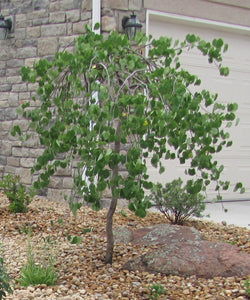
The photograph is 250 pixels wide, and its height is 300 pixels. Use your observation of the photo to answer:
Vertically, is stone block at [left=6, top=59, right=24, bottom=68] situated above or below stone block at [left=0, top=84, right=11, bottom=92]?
above

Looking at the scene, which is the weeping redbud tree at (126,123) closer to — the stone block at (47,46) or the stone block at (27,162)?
the stone block at (47,46)

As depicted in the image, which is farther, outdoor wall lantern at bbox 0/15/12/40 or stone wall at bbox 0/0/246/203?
outdoor wall lantern at bbox 0/15/12/40

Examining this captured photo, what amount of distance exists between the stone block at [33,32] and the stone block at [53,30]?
75 millimetres

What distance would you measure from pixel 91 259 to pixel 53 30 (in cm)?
342

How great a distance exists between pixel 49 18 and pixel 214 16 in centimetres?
221

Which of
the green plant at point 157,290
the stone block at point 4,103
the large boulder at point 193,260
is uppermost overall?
the stone block at point 4,103

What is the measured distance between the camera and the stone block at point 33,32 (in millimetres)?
6402

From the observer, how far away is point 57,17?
6.20 meters

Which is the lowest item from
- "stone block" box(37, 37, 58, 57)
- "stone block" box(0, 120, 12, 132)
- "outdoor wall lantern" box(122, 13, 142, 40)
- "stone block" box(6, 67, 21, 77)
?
"stone block" box(0, 120, 12, 132)

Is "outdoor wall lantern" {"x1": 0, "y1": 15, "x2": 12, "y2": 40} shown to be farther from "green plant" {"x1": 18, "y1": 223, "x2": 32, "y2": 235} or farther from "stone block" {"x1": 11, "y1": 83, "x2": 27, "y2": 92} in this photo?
"green plant" {"x1": 18, "y1": 223, "x2": 32, "y2": 235}

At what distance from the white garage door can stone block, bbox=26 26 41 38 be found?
5.88ft

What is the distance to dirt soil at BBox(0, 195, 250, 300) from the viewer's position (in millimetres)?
3197

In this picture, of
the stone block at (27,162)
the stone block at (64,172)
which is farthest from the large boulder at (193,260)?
the stone block at (27,162)

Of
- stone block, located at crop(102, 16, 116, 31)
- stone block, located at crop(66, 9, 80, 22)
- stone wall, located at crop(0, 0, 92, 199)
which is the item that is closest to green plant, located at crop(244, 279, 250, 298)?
stone wall, located at crop(0, 0, 92, 199)
